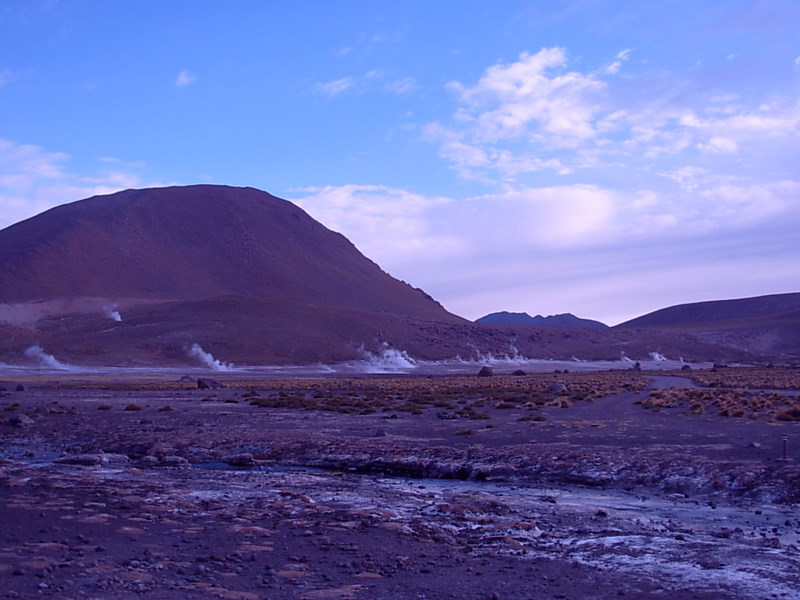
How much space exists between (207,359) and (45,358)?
1761cm

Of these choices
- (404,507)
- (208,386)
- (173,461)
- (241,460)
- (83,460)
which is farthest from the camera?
(208,386)

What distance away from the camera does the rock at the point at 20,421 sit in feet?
95.9

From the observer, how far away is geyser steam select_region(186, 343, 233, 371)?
91750 millimetres

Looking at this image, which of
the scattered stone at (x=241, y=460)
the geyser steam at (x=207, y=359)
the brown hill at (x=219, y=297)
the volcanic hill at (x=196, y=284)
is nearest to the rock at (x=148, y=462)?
the scattered stone at (x=241, y=460)

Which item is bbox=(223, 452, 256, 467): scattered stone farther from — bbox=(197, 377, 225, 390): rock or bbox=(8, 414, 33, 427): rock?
bbox=(197, 377, 225, 390): rock

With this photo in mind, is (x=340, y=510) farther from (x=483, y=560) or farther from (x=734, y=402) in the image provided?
(x=734, y=402)

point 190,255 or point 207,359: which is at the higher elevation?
point 190,255

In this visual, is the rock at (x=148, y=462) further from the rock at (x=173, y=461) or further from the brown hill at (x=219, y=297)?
the brown hill at (x=219, y=297)

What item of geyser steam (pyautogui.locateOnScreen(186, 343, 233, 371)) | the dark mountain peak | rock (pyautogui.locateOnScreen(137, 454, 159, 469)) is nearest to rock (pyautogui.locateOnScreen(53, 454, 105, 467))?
rock (pyautogui.locateOnScreen(137, 454, 159, 469))

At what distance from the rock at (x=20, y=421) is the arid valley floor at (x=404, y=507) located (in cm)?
29

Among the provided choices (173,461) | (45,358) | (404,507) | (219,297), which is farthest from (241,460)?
(219,297)

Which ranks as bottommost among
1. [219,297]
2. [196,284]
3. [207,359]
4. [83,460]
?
[83,460]

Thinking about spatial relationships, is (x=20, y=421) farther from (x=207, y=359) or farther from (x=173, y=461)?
(x=207, y=359)

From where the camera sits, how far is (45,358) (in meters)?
90.0
